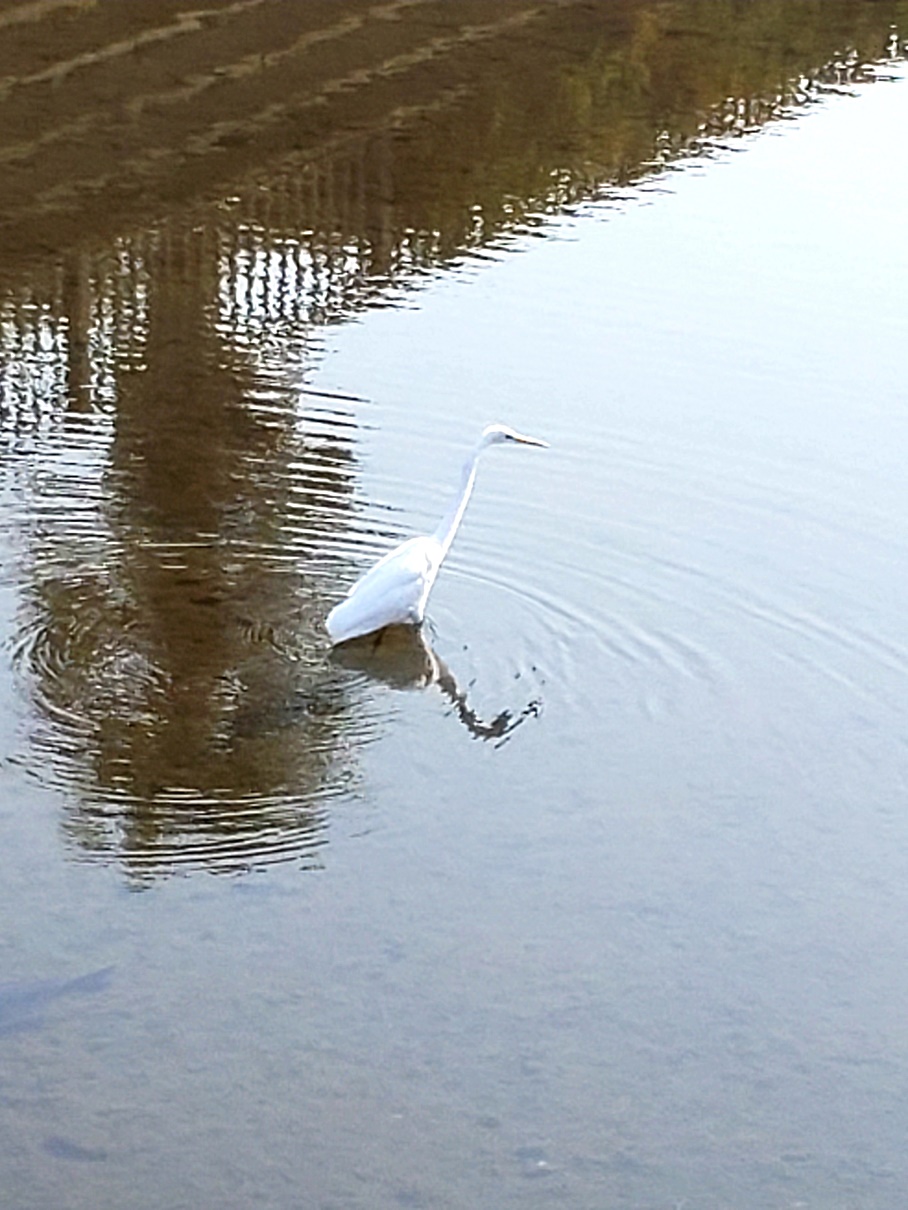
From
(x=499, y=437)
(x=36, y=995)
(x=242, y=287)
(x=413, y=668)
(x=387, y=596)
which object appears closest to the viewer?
(x=36, y=995)

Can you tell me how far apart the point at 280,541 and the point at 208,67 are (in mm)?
6590

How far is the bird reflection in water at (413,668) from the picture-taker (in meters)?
6.52

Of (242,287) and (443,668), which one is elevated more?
(242,287)

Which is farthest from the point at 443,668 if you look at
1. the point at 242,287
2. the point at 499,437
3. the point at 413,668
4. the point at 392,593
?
the point at 242,287

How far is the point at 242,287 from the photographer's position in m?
10.0

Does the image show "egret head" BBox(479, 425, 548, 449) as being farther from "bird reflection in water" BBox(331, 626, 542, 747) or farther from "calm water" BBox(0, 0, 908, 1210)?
"bird reflection in water" BBox(331, 626, 542, 747)

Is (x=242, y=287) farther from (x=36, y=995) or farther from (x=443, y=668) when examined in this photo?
(x=36, y=995)

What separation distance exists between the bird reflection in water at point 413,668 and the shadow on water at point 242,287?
2 cm

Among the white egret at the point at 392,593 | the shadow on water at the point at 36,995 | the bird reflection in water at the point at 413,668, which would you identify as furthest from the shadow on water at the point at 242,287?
the shadow on water at the point at 36,995

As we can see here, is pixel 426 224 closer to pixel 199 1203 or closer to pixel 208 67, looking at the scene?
pixel 208 67

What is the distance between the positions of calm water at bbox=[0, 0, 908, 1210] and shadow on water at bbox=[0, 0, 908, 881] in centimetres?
3

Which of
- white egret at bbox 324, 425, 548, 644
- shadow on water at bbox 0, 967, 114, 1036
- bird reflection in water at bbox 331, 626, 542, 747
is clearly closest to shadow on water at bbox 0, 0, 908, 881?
bird reflection in water at bbox 331, 626, 542, 747

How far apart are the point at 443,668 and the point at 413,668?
10 cm

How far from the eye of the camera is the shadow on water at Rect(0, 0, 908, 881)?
6301 millimetres
